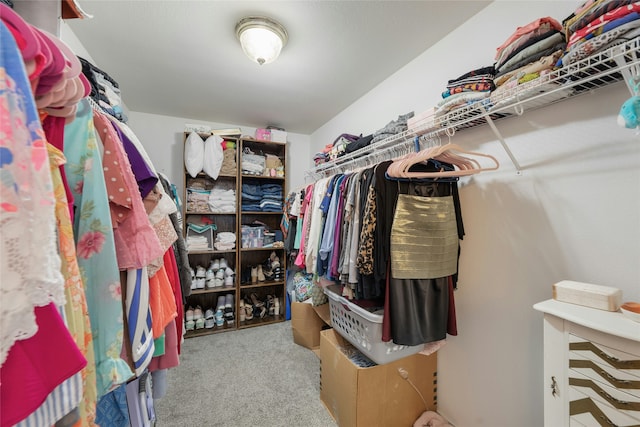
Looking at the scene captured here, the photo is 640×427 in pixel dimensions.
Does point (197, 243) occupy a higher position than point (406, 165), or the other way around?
point (406, 165)

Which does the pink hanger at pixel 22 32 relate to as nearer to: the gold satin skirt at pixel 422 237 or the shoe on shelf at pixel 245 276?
the gold satin skirt at pixel 422 237

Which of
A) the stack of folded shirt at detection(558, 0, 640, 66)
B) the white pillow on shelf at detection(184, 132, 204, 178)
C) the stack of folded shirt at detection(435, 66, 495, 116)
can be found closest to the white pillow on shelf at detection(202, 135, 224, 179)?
the white pillow on shelf at detection(184, 132, 204, 178)

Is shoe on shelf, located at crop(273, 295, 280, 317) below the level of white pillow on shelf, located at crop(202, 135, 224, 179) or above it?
below

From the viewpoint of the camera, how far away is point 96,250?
584 millimetres

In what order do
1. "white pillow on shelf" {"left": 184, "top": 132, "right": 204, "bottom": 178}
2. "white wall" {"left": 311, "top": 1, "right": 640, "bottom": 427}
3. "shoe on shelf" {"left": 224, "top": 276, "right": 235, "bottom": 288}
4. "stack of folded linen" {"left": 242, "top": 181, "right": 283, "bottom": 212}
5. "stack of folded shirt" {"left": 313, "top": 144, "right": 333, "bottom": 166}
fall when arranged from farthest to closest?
1. "stack of folded linen" {"left": 242, "top": 181, "right": 283, "bottom": 212}
2. "shoe on shelf" {"left": 224, "top": 276, "right": 235, "bottom": 288}
3. "white pillow on shelf" {"left": 184, "top": 132, "right": 204, "bottom": 178}
4. "stack of folded shirt" {"left": 313, "top": 144, "right": 333, "bottom": 166}
5. "white wall" {"left": 311, "top": 1, "right": 640, "bottom": 427}

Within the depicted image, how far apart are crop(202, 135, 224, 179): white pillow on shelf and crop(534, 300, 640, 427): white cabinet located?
2.74 metres

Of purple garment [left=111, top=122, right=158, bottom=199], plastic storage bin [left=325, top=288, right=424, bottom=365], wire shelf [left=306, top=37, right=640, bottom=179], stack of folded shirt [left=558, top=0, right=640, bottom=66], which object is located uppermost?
stack of folded shirt [left=558, top=0, right=640, bottom=66]

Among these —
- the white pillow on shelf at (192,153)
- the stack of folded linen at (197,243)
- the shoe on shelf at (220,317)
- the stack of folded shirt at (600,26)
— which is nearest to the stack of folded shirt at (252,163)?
the white pillow on shelf at (192,153)

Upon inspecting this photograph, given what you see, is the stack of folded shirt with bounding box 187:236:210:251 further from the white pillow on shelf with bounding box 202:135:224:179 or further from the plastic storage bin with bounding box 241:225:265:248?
the white pillow on shelf with bounding box 202:135:224:179

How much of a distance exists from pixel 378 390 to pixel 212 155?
254cm

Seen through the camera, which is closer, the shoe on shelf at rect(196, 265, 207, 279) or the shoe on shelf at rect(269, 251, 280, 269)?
the shoe on shelf at rect(196, 265, 207, 279)

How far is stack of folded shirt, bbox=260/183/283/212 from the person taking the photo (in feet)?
9.82

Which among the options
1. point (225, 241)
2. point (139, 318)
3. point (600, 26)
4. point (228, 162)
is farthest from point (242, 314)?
point (600, 26)

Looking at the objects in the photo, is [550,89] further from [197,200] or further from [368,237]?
[197,200]
